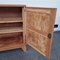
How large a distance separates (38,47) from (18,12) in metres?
0.78

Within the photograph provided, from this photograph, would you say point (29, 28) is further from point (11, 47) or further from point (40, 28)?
point (11, 47)

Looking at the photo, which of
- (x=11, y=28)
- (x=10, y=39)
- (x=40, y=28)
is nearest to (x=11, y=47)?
(x=10, y=39)

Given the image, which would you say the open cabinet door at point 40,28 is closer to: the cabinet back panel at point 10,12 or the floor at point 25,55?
the floor at point 25,55

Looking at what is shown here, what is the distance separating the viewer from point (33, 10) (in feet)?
5.53

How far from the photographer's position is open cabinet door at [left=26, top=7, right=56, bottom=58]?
141cm

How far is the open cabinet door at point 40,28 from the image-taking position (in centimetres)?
141

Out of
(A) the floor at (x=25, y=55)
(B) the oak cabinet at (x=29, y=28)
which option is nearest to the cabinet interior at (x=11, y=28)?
(B) the oak cabinet at (x=29, y=28)

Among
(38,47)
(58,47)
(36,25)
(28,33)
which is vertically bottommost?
(58,47)

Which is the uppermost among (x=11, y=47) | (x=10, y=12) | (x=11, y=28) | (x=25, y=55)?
(x=10, y=12)

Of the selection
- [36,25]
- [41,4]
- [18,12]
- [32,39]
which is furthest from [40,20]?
[41,4]

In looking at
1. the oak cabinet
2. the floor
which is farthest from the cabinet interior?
the floor

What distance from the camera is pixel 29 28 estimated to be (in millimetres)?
1893

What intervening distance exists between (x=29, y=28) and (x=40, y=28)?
0.32m

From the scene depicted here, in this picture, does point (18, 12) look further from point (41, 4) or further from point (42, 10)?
point (41, 4)
